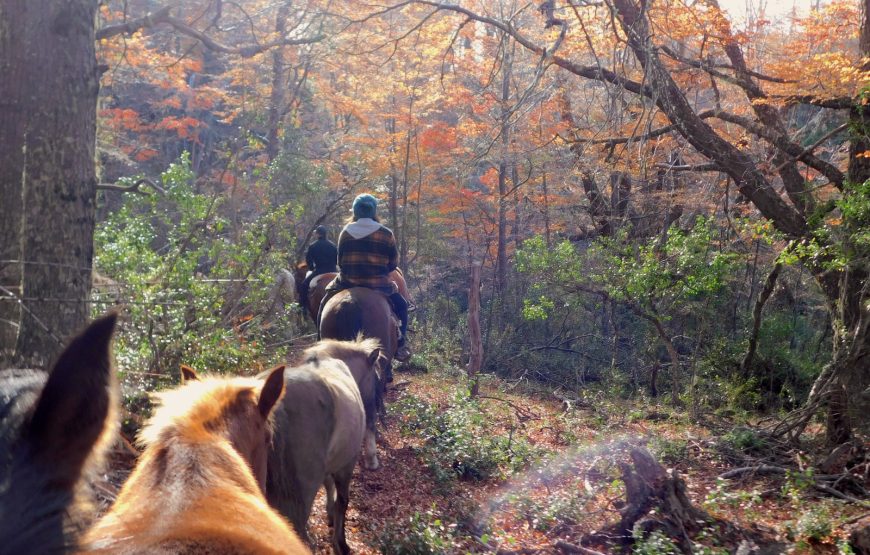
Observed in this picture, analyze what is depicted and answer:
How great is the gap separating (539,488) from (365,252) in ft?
10.9

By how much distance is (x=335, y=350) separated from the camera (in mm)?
6203

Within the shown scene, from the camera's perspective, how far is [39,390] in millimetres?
1903

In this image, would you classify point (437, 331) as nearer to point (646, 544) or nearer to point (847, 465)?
point (847, 465)

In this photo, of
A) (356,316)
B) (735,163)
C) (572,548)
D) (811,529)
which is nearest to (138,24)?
(356,316)

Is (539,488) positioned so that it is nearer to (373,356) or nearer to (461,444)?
(461,444)

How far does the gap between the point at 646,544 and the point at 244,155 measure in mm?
24994

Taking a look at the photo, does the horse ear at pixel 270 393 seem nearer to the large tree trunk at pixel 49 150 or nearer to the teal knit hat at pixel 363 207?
the large tree trunk at pixel 49 150

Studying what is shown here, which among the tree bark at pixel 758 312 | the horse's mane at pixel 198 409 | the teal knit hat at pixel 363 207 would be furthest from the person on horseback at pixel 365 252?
the horse's mane at pixel 198 409

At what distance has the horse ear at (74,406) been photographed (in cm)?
173

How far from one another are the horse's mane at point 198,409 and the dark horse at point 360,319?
4717 millimetres

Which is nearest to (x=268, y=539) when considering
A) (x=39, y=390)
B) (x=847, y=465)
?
(x=39, y=390)

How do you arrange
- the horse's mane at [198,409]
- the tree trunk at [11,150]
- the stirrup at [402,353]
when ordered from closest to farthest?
the horse's mane at [198,409] → the tree trunk at [11,150] → the stirrup at [402,353]

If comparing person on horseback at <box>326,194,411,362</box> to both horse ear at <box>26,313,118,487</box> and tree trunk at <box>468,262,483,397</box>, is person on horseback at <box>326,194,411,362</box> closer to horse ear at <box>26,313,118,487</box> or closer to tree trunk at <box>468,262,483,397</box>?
tree trunk at <box>468,262,483,397</box>

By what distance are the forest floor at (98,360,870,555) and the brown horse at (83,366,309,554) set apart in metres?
1.67
